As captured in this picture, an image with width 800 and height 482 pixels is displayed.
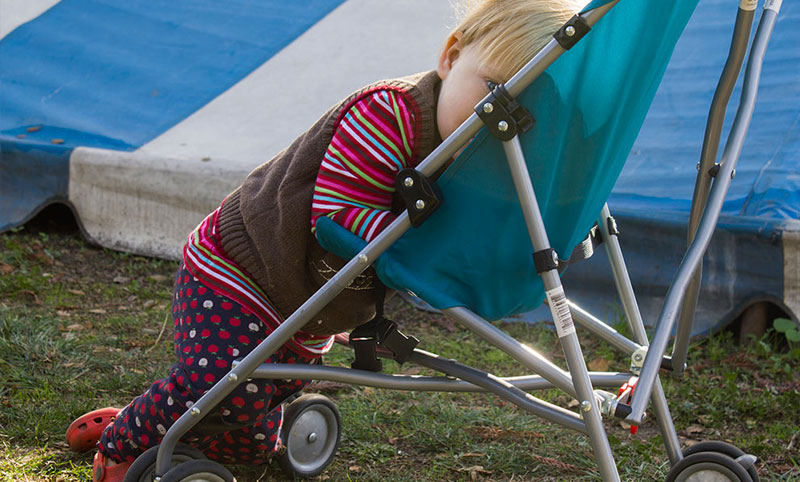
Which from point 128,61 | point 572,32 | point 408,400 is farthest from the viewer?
point 128,61

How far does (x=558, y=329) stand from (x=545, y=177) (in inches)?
9.6

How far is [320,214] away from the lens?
1.42 meters

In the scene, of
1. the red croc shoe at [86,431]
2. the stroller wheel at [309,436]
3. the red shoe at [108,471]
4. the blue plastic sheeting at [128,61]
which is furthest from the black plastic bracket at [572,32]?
the blue plastic sheeting at [128,61]

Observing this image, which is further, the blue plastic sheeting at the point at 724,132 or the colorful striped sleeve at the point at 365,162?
the blue plastic sheeting at the point at 724,132

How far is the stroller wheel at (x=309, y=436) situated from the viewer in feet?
6.01

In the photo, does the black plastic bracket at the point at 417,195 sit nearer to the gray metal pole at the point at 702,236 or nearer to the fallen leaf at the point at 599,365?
the gray metal pole at the point at 702,236

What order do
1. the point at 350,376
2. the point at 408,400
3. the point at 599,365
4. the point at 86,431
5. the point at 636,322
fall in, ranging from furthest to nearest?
the point at 599,365, the point at 408,400, the point at 86,431, the point at 636,322, the point at 350,376

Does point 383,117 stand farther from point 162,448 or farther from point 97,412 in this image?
point 97,412

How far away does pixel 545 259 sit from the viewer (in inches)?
48.8

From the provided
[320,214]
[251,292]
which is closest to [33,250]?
[251,292]

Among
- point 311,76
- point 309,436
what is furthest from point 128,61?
point 309,436

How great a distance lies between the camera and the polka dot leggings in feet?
5.13

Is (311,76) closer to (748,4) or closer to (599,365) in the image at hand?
(599,365)

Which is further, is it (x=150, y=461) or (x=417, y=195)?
(x=150, y=461)
